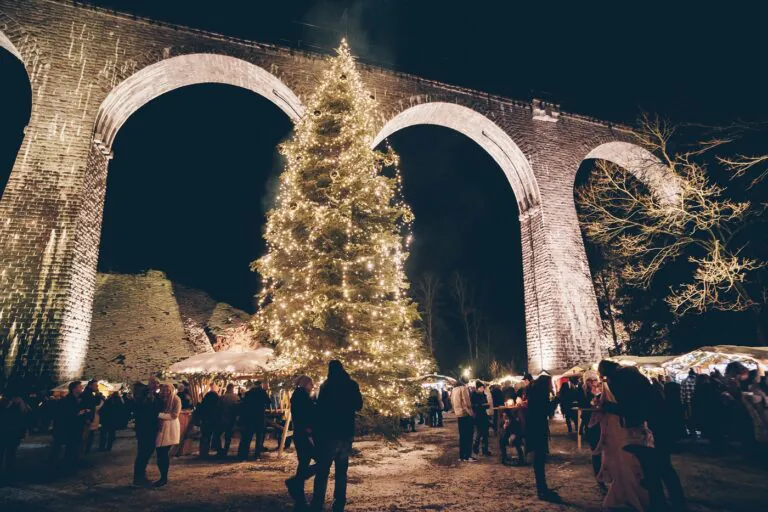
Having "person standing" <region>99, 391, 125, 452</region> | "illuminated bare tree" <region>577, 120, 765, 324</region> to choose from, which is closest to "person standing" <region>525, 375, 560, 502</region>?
"illuminated bare tree" <region>577, 120, 765, 324</region>

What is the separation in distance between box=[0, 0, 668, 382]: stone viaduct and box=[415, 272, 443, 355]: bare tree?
1602 centimetres

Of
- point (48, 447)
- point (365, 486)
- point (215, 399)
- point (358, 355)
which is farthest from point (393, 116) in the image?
point (48, 447)

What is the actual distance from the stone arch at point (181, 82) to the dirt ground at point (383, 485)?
8.84 m

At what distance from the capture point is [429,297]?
102 ft

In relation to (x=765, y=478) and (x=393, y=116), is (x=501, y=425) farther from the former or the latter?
(x=393, y=116)

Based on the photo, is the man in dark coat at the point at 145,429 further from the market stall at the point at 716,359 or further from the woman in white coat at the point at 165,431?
the market stall at the point at 716,359

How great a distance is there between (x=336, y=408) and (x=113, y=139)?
41.2ft

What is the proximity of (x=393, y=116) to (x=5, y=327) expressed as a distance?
37.9 ft

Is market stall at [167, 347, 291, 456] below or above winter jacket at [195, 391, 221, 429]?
above

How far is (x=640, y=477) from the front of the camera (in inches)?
161

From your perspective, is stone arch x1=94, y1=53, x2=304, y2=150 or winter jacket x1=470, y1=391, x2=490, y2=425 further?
stone arch x1=94, y1=53, x2=304, y2=150

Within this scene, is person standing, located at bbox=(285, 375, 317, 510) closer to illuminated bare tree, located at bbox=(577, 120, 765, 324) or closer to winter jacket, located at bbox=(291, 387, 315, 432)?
winter jacket, located at bbox=(291, 387, 315, 432)

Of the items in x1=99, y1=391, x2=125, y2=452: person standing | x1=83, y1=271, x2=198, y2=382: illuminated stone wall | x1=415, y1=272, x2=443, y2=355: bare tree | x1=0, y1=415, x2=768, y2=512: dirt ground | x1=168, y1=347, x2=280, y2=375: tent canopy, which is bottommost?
x1=0, y1=415, x2=768, y2=512: dirt ground

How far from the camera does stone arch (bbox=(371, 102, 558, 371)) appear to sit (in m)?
13.7
